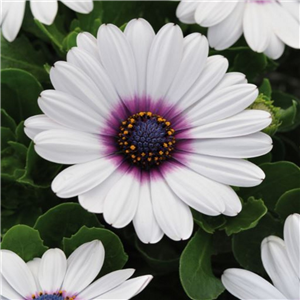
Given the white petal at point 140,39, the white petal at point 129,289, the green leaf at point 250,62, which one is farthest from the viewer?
the green leaf at point 250,62

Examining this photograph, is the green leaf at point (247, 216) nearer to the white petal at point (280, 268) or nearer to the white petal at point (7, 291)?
the white petal at point (280, 268)

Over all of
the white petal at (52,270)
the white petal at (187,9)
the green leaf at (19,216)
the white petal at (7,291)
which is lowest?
the white petal at (7,291)

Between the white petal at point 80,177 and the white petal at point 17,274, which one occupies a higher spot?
the white petal at point 80,177

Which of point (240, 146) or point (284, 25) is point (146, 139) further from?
point (284, 25)

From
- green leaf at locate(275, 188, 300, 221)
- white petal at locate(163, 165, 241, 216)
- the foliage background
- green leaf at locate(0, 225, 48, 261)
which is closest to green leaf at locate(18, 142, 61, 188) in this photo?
the foliage background

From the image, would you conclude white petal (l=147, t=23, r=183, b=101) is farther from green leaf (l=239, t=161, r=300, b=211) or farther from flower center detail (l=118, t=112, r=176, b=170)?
green leaf (l=239, t=161, r=300, b=211)

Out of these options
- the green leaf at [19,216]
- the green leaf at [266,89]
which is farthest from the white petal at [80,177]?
the green leaf at [266,89]

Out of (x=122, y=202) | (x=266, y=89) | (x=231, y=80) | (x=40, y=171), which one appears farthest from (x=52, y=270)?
(x=266, y=89)
